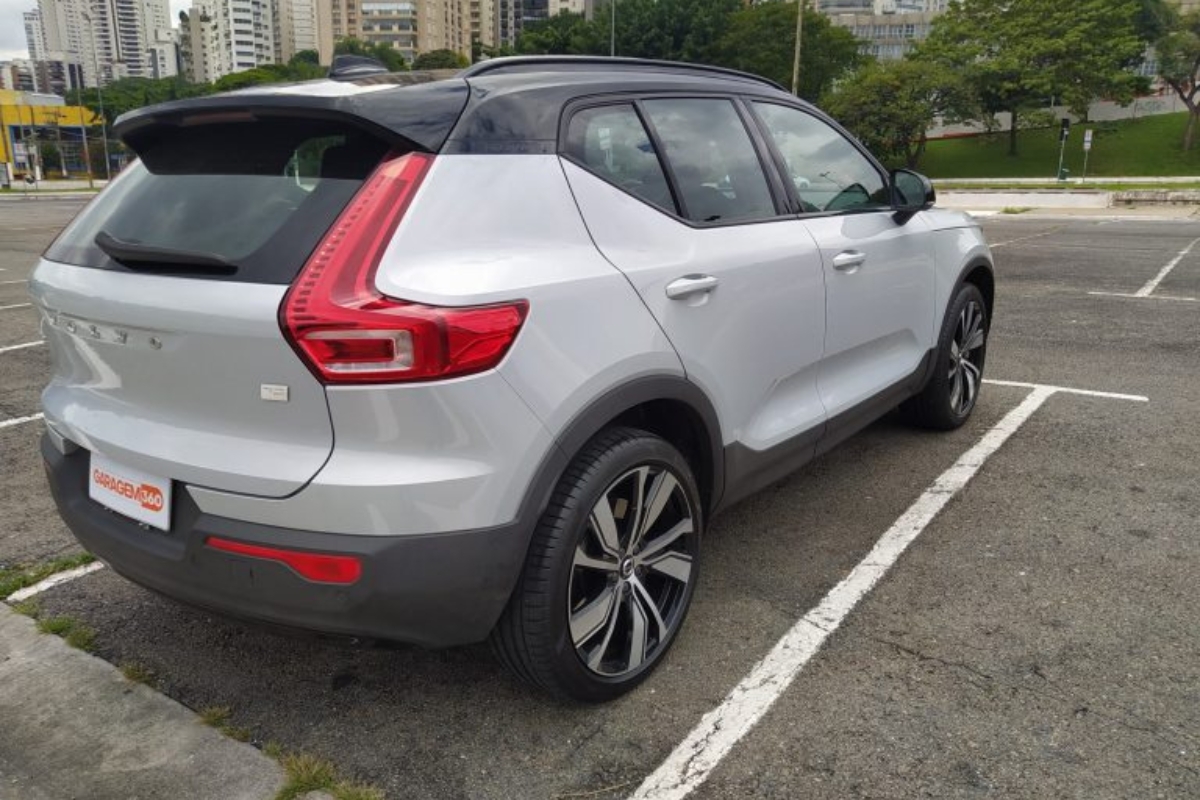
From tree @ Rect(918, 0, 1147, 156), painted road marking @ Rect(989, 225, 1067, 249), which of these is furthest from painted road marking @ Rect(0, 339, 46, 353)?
tree @ Rect(918, 0, 1147, 156)

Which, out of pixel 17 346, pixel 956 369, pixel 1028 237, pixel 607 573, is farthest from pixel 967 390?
pixel 1028 237

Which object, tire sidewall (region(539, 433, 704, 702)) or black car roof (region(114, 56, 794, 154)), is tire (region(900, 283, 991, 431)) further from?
black car roof (region(114, 56, 794, 154))

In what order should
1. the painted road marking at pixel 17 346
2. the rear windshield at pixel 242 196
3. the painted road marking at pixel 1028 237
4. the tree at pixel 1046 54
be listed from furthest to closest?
1. the tree at pixel 1046 54
2. the painted road marking at pixel 1028 237
3. the painted road marking at pixel 17 346
4. the rear windshield at pixel 242 196

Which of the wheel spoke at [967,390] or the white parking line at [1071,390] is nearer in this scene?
the wheel spoke at [967,390]

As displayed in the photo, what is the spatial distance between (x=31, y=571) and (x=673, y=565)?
7.77ft

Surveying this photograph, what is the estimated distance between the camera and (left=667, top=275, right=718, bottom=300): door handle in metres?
2.61

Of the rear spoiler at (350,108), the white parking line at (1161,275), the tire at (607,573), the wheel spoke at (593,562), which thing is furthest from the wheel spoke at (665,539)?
the white parking line at (1161,275)

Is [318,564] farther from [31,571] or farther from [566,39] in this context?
[566,39]

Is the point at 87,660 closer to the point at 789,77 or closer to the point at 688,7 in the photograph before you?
the point at 789,77

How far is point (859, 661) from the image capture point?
2.79 meters

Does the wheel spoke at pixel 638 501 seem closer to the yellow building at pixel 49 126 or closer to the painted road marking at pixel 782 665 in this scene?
the painted road marking at pixel 782 665

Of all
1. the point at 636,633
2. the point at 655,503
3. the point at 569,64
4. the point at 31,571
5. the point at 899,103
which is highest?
the point at 899,103

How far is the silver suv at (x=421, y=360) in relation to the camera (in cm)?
206

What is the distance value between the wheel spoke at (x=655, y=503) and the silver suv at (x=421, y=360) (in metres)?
0.01
